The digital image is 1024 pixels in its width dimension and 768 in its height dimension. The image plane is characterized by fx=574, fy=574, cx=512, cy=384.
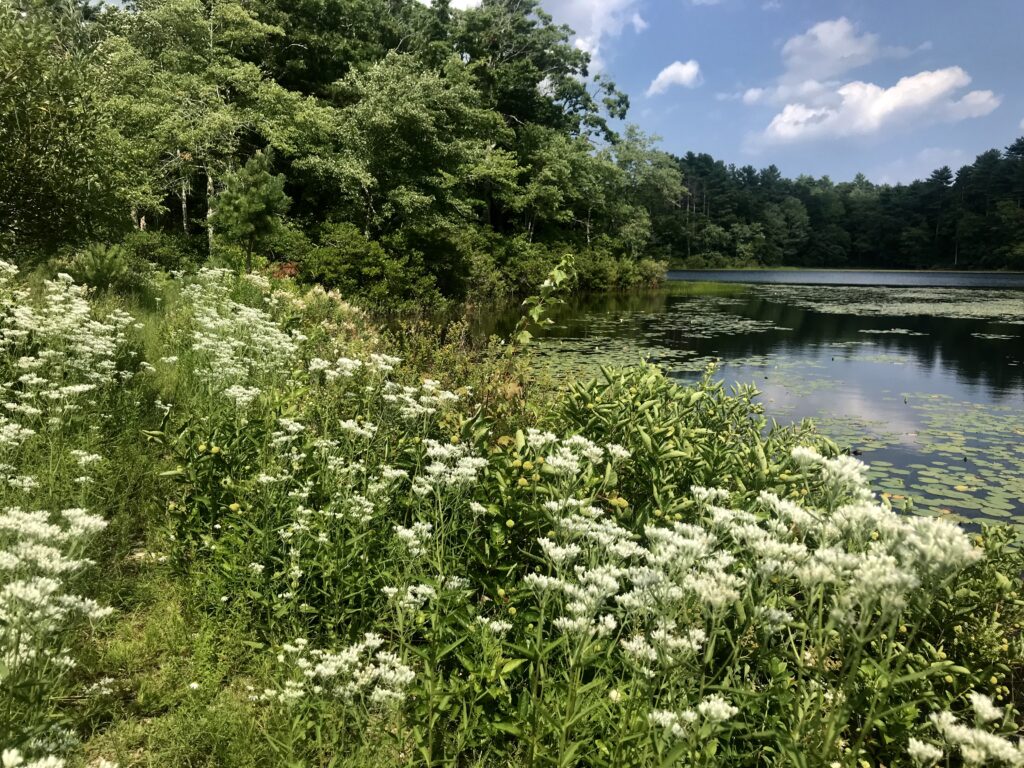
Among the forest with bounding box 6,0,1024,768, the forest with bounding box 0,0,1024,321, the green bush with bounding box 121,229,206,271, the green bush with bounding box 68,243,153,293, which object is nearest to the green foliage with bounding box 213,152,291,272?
the forest with bounding box 0,0,1024,321

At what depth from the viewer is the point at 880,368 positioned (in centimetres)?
1623

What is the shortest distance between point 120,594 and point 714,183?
11580cm

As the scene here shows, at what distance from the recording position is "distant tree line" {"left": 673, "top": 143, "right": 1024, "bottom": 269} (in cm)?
8556

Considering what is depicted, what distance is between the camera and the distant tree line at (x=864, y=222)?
281 feet

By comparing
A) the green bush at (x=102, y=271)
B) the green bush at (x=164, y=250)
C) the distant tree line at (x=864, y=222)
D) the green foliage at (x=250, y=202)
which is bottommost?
the green bush at (x=102, y=271)

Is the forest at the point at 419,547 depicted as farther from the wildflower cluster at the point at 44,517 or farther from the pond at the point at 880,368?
→ the pond at the point at 880,368

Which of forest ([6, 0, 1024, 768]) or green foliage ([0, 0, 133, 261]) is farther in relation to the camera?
green foliage ([0, 0, 133, 261])

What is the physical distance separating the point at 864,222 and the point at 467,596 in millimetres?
120829

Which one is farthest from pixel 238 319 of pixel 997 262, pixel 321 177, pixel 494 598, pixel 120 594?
pixel 997 262

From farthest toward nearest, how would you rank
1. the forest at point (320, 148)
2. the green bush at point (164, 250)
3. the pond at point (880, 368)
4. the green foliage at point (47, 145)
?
the green bush at point (164, 250) < the forest at point (320, 148) < the green foliage at point (47, 145) < the pond at point (880, 368)

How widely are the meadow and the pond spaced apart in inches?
50.5

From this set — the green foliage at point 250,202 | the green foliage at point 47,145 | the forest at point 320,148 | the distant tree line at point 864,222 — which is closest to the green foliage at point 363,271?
the forest at point 320,148

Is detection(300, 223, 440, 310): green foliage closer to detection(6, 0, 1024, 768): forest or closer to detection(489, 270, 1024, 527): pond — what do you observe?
detection(489, 270, 1024, 527): pond

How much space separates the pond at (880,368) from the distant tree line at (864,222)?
205 feet
